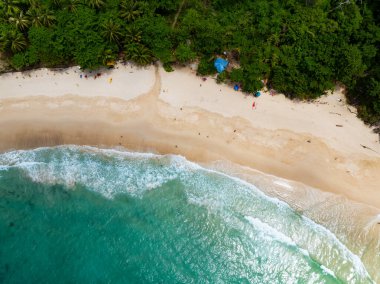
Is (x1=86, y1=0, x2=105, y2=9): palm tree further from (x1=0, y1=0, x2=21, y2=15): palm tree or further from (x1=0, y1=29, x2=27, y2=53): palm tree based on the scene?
(x1=0, y1=29, x2=27, y2=53): palm tree

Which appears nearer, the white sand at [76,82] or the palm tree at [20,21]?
the palm tree at [20,21]

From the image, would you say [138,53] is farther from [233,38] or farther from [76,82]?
[233,38]

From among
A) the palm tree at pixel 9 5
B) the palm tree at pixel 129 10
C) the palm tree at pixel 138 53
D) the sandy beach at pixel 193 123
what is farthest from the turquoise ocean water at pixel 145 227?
the palm tree at pixel 9 5

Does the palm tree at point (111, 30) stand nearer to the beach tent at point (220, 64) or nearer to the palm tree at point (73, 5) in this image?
the palm tree at point (73, 5)

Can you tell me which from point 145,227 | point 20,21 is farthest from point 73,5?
point 145,227

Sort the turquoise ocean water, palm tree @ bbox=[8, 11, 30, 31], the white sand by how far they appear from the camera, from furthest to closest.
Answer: the white sand
palm tree @ bbox=[8, 11, 30, 31]
the turquoise ocean water

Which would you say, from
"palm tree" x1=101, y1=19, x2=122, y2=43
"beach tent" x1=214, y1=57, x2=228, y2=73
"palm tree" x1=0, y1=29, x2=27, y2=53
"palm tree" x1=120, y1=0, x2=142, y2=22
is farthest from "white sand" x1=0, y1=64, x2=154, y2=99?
"beach tent" x1=214, y1=57, x2=228, y2=73

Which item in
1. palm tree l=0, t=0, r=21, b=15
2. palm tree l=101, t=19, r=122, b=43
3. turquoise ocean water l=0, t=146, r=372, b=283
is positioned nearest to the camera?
turquoise ocean water l=0, t=146, r=372, b=283
